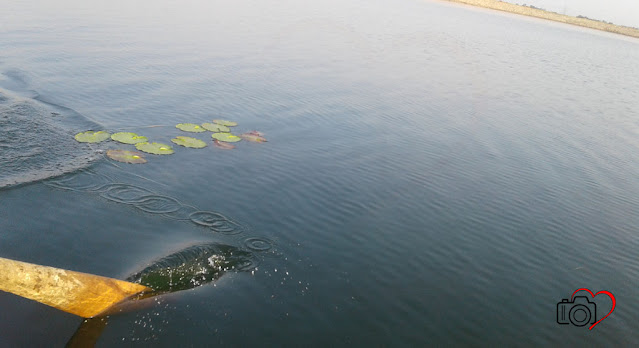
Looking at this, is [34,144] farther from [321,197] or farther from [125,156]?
[321,197]

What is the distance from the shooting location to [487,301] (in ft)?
27.2

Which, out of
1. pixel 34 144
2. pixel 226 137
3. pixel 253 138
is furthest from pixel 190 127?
pixel 34 144

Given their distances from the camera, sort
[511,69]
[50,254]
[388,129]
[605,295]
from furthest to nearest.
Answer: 1. [511,69]
2. [388,129]
3. [605,295]
4. [50,254]

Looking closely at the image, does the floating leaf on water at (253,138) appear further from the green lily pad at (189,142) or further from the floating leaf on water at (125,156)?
the floating leaf on water at (125,156)

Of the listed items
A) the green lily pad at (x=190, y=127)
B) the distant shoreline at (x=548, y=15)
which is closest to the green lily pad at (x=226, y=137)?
the green lily pad at (x=190, y=127)

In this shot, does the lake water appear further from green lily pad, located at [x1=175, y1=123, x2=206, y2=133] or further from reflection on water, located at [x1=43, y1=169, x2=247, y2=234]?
green lily pad, located at [x1=175, y1=123, x2=206, y2=133]

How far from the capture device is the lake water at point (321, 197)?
7.46 m

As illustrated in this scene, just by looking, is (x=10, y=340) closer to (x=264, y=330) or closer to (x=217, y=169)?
(x=264, y=330)

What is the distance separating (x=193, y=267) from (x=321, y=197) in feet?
12.6

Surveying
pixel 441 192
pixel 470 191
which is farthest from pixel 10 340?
pixel 470 191

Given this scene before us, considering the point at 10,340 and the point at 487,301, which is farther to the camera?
the point at 487,301

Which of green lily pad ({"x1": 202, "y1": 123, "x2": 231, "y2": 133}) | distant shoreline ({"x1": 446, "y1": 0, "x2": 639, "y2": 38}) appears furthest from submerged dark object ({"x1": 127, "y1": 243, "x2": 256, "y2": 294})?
distant shoreline ({"x1": 446, "y1": 0, "x2": 639, "y2": 38})

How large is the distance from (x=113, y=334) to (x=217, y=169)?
5634mm

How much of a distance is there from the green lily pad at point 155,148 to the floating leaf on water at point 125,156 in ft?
1.07
